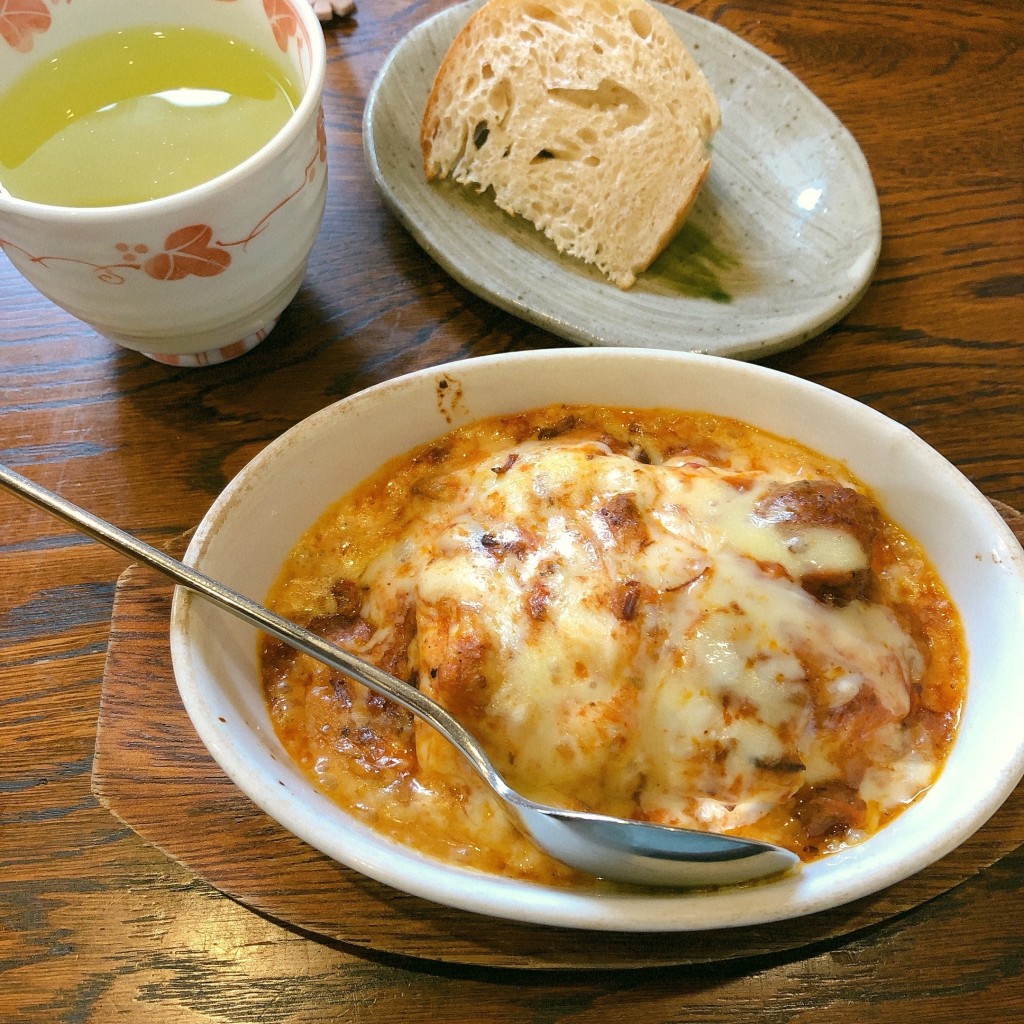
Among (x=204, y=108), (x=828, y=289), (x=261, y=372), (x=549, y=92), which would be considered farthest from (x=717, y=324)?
(x=204, y=108)

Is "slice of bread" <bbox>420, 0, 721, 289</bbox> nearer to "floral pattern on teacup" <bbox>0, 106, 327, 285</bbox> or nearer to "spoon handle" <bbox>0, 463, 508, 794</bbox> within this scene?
"floral pattern on teacup" <bbox>0, 106, 327, 285</bbox>

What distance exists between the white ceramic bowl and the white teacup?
0.29 m

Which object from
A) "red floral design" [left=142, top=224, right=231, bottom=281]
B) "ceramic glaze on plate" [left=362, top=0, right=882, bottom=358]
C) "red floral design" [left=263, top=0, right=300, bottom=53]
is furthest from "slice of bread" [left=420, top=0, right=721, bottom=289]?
"red floral design" [left=142, top=224, right=231, bottom=281]

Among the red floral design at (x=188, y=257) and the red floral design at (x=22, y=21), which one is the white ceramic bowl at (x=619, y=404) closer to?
the red floral design at (x=188, y=257)

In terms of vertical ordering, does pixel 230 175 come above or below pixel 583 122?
above

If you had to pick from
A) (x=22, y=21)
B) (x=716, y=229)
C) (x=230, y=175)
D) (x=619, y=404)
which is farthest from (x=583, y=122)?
(x=22, y=21)

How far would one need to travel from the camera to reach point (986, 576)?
1207 millimetres

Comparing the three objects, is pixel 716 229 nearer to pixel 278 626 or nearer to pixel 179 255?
pixel 179 255

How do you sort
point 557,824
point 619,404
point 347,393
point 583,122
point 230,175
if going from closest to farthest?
point 557,824 → point 230,175 → point 619,404 → point 347,393 → point 583,122

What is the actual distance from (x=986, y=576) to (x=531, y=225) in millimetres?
1133

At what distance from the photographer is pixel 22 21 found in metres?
1.42

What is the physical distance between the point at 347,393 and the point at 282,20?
2.02 ft

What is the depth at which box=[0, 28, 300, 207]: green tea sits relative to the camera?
4.44 feet

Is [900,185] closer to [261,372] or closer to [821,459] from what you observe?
[821,459]
